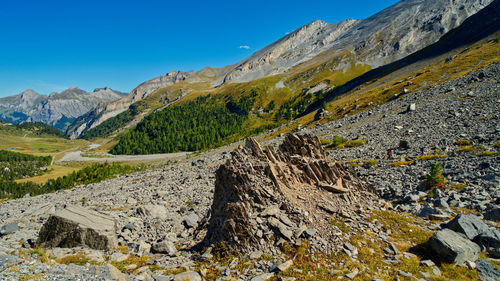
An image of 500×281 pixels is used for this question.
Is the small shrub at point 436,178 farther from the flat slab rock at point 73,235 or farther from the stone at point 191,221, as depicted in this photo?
the flat slab rock at point 73,235

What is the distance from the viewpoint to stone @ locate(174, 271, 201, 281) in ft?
37.6

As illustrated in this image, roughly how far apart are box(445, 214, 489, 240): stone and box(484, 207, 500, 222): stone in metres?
3.28

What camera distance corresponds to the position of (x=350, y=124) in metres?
64.1

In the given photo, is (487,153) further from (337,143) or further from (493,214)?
(337,143)

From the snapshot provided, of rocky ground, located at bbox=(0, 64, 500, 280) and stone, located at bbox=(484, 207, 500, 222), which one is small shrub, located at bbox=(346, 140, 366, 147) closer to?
rocky ground, located at bbox=(0, 64, 500, 280)

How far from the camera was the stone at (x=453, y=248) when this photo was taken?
11.3 m

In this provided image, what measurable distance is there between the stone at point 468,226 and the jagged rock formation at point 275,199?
5334mm

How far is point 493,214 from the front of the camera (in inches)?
611

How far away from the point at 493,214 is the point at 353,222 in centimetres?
1089

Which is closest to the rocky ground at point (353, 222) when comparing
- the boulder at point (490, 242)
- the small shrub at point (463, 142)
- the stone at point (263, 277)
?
the stone at point (263, 277)

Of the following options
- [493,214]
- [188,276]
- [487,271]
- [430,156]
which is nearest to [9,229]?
[188,276]

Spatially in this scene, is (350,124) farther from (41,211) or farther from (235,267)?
(41,211)

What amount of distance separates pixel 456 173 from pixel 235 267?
2560 centimetres

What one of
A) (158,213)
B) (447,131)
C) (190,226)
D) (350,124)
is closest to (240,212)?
(190,226)
